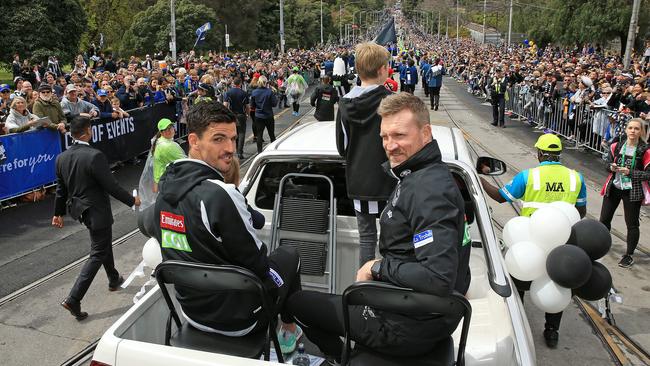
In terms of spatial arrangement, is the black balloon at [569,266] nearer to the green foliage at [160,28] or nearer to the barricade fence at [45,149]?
the barricade fence at [45,149]

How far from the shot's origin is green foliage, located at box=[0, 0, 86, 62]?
103 feet

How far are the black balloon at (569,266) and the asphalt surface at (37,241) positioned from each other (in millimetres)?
5627

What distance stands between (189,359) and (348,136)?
2.06m

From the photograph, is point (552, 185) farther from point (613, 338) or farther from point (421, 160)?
point (421, 160)

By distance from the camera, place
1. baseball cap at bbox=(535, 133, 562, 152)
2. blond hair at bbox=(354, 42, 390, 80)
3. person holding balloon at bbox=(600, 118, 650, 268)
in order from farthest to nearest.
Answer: person holding balloon at bbox=(600, 118, 650, 268), baseball cap at bbox=(535, 133, 562, 152), blond hair at bbox=(354, 42, 390, 80)

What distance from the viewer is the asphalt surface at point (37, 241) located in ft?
22.2

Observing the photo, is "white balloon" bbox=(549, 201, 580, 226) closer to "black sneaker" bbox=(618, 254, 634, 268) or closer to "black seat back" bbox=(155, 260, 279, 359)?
"black sneaker" bbox=(618, 254, 634, 268)

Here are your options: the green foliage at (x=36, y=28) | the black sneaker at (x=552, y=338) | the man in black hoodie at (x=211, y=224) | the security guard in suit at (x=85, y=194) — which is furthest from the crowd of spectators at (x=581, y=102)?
the green foliage at (x=36, y=28)

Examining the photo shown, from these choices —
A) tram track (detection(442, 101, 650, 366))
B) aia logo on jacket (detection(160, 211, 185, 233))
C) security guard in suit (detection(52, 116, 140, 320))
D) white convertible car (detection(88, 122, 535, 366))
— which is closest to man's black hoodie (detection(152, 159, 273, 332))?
aia logo on jacket (detection(160, 211, 185, 233))

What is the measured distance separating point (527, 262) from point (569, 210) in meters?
0.73

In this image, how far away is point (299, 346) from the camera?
3.60 metres

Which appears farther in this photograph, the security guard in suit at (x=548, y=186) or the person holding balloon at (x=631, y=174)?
the person holding balloon at (x=631, y=174)

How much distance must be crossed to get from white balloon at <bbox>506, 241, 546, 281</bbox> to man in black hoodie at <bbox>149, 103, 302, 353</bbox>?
224 centimetres

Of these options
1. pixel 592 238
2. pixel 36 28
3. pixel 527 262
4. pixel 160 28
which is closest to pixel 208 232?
pixel 527 262
